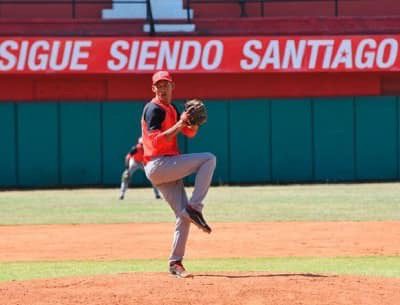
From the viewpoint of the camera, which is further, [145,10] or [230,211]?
[145,10]

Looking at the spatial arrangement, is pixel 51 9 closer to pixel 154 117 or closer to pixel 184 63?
pixel 184 63

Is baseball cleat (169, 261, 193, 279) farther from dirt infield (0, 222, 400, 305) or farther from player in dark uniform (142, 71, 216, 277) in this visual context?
dirt infield (0, 222, 400, 305)

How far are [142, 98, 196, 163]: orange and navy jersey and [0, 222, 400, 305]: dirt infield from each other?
4.44 ft

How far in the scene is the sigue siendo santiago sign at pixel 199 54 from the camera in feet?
105

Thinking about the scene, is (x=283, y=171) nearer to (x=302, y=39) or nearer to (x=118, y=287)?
(x=302, y=39)

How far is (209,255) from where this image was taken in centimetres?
1416

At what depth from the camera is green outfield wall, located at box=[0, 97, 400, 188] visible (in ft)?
109

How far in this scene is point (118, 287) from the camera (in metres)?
9.76

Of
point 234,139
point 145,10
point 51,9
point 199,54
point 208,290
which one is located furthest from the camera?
point 51,9

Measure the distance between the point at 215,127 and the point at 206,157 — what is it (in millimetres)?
22991

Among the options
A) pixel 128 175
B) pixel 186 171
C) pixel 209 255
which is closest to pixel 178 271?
pixel 186 171

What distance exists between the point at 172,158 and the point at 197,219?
0.72 metres

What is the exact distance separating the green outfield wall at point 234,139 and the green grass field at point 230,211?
1.47m

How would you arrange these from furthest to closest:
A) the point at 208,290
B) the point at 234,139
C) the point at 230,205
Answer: the point at 234,139 → the point at 230,205 → the point at 208,290
